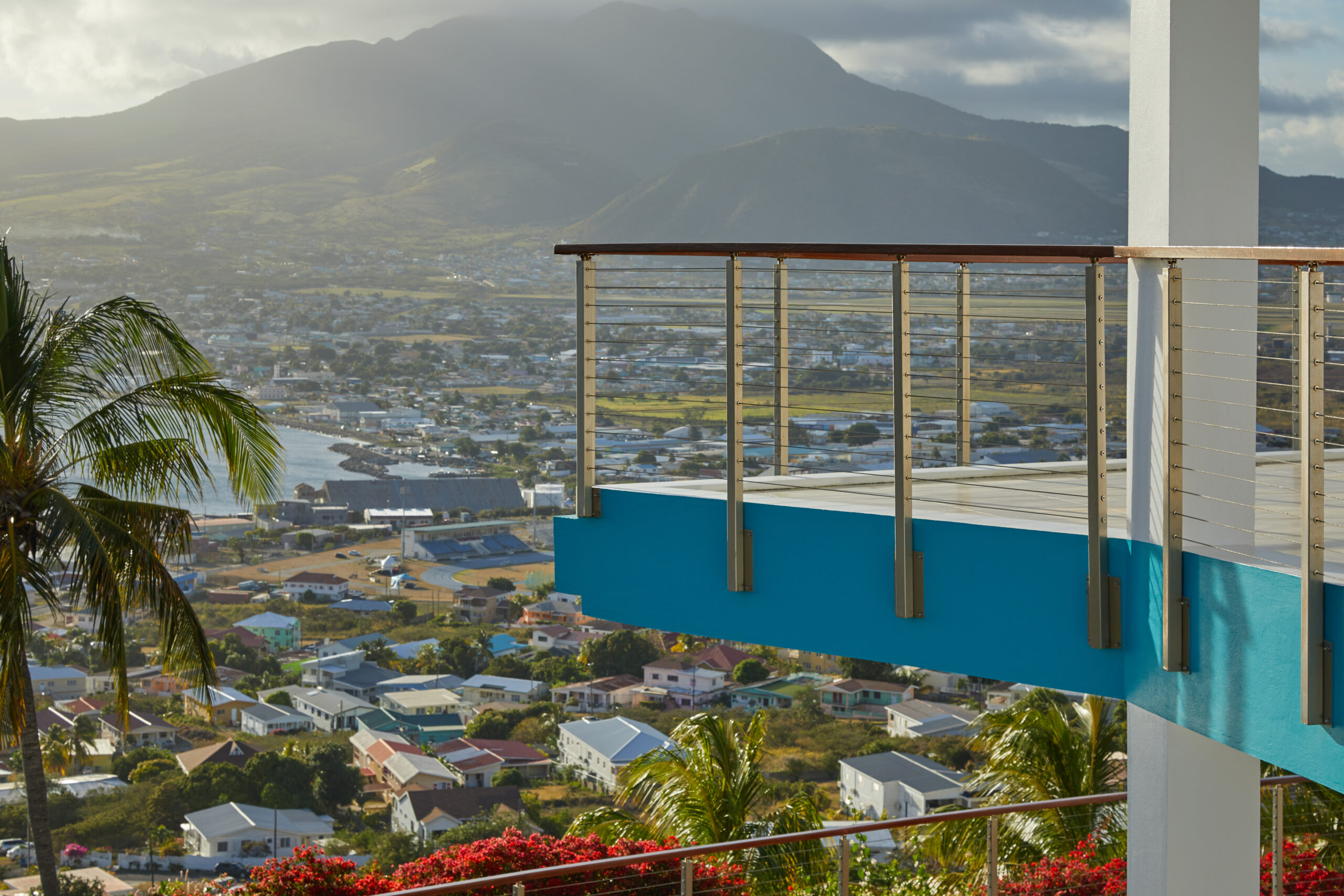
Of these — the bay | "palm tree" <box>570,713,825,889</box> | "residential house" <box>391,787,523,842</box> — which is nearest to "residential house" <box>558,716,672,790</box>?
"residential house" <box>391,787,523,842</box>

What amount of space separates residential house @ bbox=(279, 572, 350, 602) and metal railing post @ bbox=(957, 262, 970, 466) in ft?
166

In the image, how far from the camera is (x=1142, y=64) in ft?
13.6

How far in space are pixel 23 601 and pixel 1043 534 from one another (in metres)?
9.58

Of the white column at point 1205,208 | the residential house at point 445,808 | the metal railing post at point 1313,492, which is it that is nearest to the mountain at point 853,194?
the residential house at point 445,808

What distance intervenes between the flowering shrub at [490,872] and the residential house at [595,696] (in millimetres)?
39767

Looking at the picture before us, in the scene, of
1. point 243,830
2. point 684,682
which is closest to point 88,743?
point 243,830

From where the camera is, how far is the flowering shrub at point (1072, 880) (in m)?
8.45

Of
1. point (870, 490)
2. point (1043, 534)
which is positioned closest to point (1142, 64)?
point (1043, 534)

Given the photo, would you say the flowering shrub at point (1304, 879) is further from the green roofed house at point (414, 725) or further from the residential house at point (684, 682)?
the green roofed house at point (414, 725)

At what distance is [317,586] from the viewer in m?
53.3

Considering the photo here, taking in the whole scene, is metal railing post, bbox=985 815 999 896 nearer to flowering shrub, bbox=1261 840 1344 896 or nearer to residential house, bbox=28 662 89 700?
flowering shrub, bbox=1261 840 1344 896

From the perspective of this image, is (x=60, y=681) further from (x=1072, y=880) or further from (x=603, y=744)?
(x=1072, y=880)

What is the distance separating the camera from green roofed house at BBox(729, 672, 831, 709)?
46000 mm

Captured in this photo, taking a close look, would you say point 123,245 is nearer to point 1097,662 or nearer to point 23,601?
point 23,601
